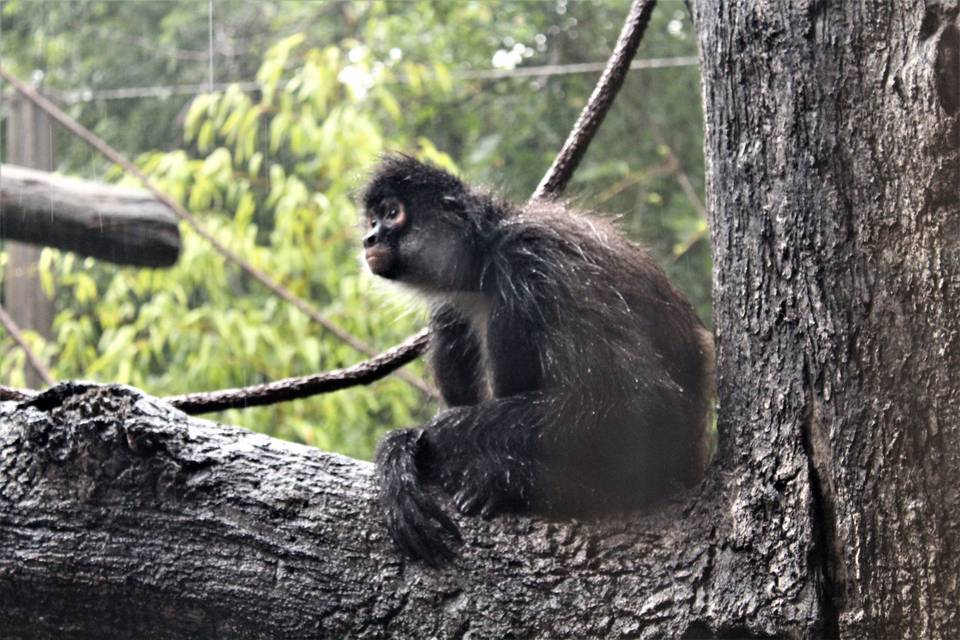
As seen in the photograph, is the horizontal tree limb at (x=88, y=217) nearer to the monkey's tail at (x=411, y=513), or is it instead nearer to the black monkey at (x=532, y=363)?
the black monkey at (x=532, y=363)

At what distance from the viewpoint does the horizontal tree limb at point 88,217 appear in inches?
137

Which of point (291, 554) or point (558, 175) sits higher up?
point (558, 175)

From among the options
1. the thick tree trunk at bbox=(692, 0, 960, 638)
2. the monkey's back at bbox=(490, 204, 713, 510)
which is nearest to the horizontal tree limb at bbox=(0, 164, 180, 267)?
the monkey's back at bbox=(490, 204, 713, 510)

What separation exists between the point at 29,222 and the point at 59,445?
1.59 m

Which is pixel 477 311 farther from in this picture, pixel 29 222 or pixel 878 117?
pixel 29 222

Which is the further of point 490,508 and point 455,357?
point 455,357

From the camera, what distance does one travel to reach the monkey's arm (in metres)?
3.03

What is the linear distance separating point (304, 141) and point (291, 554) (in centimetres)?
422

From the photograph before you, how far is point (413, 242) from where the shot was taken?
10.0 ft

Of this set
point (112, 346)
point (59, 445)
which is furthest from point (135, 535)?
point (112, 346)

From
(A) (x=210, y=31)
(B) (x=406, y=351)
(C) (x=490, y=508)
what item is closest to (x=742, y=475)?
(C) (x=490, y=508)

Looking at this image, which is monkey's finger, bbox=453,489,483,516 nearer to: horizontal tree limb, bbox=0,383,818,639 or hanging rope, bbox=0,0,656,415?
horizontal tree limb, bbox=0,383,818,639

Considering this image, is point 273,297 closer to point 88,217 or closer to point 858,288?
point 88,217

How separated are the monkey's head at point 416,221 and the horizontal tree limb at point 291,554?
0.89 meters
